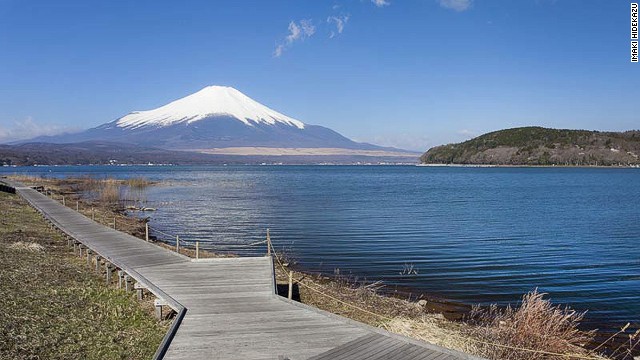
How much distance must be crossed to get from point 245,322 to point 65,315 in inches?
186

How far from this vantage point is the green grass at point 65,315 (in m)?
9.57

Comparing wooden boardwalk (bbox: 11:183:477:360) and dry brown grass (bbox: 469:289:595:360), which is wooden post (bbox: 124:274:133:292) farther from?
dry brown grass (bbox: 469:289:595:360)

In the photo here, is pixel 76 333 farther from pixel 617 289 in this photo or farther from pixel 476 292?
pixel 617 289

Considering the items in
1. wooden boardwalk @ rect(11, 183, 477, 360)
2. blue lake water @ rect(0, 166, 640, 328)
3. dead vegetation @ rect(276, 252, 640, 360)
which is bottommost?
blue lake water @ rect(0, 166, 640, 328)

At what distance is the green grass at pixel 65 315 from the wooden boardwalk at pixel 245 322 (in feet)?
2.66

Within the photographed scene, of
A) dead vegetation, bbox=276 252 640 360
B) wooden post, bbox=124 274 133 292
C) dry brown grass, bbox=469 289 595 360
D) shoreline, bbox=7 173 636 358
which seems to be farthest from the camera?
wooden post, bbox=124 274 133 292

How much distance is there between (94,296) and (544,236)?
26718mm

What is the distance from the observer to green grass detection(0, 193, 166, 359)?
9570 millimetres

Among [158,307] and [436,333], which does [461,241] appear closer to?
[436,333]

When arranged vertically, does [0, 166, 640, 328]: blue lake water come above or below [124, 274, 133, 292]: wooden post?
below

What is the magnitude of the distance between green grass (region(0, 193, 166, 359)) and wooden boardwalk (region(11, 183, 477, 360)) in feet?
2.66

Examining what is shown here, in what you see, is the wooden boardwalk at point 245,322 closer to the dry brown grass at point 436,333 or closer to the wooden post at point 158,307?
the wooden post at point 158,307
